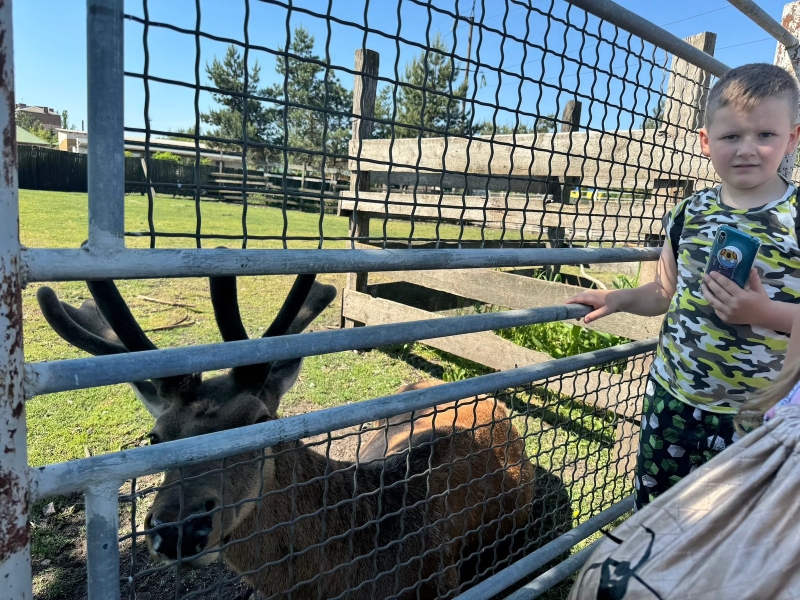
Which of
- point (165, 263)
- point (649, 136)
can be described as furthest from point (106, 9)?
point (649, 136)

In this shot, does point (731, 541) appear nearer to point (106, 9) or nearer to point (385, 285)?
point (106, 9)

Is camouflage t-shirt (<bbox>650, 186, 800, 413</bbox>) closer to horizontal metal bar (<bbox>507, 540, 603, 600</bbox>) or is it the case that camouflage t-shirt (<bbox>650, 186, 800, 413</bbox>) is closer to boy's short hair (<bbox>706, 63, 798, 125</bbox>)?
boy's short hair (<bbox>706, 63, 798, 125</bbox>)

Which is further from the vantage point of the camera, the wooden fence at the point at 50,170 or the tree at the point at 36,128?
the tree at the point at 36,128

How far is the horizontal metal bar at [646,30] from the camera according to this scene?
80.9 inches

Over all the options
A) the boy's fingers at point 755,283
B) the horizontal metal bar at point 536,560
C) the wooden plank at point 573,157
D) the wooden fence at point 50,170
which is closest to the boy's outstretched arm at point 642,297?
the boy's fingers at point 755,283

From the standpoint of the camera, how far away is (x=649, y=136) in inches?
155

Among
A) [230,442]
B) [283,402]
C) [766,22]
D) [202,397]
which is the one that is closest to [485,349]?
[283,402]

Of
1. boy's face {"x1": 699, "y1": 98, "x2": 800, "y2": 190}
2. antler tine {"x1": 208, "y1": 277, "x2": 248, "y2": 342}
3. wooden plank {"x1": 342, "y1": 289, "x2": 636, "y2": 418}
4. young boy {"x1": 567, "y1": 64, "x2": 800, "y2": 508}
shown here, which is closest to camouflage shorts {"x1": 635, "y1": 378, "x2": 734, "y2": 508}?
young boy {"x1": 567, "y1": 64, "x2": 800, "y2": 508}

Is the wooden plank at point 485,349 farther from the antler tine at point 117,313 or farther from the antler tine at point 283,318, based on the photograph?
the antler tine at point 117,313

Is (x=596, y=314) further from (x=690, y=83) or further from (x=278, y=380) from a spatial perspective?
(x=690, y=83)

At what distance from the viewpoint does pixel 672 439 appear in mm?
2248

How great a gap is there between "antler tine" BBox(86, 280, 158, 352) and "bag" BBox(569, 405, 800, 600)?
1.52m

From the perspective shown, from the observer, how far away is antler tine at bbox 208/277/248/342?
73.3 inches

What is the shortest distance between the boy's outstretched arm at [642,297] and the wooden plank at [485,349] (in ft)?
6.71
